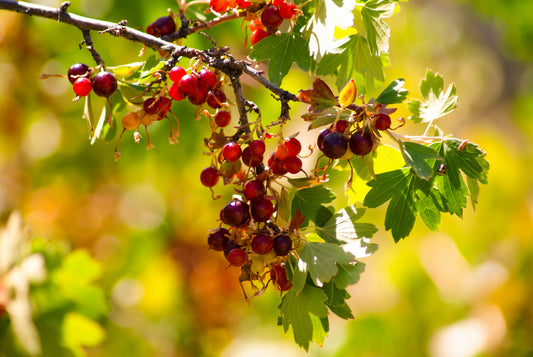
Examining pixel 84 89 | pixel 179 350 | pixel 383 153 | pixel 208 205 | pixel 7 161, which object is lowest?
pixel 179 350

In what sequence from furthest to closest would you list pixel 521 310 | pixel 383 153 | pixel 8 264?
pixel 521 310 < pixel 8 264 < pixel 383 153

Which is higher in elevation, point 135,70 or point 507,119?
point 135,70

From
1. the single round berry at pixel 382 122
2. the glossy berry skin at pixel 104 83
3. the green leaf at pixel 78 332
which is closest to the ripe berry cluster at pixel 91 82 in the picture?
the glossy berry skin at pixel 104 83

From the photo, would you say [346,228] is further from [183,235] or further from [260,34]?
[183,235]

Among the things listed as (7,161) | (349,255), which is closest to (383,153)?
(349,255)

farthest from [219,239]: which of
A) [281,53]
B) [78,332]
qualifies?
[78,332]

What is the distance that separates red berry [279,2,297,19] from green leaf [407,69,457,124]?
20 centimetres

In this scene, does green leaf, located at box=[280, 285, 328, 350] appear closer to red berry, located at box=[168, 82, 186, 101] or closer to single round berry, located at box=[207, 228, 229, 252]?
single round berry, located at box=[207, 228, 229, 252]

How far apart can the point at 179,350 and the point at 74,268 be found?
74 cm

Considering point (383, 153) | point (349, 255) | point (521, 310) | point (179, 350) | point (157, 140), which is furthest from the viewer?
point (521, 310)

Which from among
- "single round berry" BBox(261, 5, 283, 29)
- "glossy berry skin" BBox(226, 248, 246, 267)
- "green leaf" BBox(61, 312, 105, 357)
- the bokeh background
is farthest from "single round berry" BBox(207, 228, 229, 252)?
the bokeh background

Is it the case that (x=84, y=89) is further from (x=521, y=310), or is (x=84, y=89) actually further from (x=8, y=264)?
(x=521, y=310)

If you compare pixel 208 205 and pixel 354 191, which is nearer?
pixel 354 191

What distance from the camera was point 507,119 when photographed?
377 cm
